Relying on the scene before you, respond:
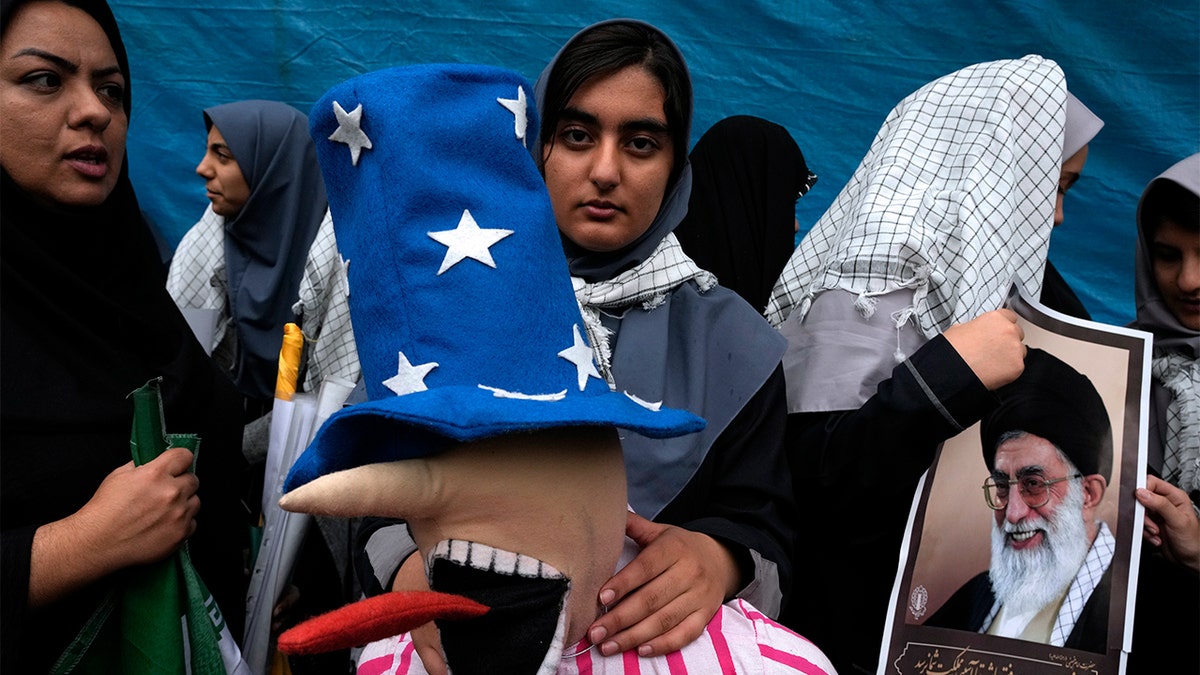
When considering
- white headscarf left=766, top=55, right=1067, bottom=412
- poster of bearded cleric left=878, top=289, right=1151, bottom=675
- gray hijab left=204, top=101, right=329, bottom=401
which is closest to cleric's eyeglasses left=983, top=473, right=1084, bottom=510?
poster of bearded cleric left=878, top=289, right=1151, bottom=675

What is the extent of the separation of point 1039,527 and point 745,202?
136cm

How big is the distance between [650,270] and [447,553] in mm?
758

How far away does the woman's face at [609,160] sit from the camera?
5.12 ft

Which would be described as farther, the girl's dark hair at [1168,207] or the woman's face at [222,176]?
the woman's face at [222,176]

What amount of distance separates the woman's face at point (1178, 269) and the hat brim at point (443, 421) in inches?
57.6

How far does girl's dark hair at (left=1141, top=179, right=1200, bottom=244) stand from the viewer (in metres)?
2.04

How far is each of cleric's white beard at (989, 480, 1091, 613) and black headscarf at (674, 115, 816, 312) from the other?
1056 mm

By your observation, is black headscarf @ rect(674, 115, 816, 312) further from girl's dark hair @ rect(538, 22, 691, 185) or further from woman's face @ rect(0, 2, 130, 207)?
woman's face @ rect(0, 2, 130, 207)

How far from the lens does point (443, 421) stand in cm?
86

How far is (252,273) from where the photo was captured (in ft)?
10.6

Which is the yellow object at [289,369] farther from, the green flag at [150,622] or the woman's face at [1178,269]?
the woman's face at [1178,269]

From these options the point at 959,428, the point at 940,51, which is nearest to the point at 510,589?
the point at 959,428

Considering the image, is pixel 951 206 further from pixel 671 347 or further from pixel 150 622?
pixel 150 622

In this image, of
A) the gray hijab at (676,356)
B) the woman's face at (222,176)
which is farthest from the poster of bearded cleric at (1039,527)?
the woman's face at (222,176)
